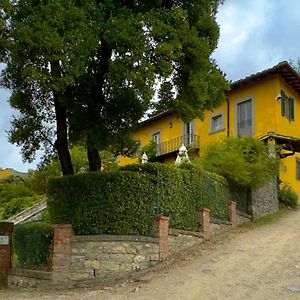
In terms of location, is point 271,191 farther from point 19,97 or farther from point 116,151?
point 19,97

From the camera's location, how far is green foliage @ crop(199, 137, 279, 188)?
864 inches

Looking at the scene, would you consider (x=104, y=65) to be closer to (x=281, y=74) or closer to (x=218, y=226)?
(x=218, y=226)

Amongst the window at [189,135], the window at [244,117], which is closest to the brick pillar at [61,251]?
the window at [244,117]

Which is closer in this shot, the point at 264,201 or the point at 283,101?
the point at 264,201

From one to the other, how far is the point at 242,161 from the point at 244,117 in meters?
8.61

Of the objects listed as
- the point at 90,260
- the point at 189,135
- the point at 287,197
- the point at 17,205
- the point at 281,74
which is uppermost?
the point at 281,74

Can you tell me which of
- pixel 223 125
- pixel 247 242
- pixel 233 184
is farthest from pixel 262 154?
pixel 223 125

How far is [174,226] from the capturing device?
16531 millimetres

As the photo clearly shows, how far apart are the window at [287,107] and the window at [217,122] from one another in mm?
3894

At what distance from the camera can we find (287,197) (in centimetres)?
2709

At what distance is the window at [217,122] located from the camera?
3200 centimetres

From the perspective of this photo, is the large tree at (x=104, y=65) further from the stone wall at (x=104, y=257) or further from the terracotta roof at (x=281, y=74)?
the terracotta roof at (x=281, y=74)

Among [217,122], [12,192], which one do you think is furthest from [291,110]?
[12,192]

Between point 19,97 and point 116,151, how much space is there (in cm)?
318
